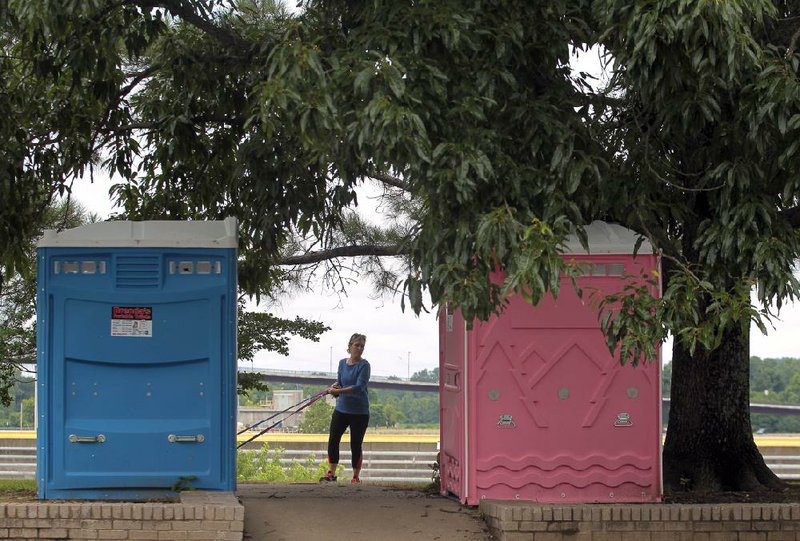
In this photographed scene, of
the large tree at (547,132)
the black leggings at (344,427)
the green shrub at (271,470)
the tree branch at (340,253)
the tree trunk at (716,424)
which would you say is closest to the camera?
the large tree at (547,132)

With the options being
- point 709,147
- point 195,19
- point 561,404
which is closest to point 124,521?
point 561,404

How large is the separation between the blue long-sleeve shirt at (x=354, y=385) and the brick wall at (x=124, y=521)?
3.77 metres

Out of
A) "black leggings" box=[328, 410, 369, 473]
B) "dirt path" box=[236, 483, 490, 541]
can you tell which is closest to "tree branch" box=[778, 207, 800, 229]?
"dirt path" box=[236, 483, 490, 541]

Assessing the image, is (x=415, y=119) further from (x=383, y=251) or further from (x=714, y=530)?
(x=383, y=251)

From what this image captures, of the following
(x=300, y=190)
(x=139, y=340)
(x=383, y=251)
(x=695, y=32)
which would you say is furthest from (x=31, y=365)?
(x=695, y=32)

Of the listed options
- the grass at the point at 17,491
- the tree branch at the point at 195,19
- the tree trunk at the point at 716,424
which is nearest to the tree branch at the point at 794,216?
the tree trunk at the point at 716,424

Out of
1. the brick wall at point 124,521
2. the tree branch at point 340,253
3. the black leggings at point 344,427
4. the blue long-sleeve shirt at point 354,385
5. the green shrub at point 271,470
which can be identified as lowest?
the green shrub at point 271,470

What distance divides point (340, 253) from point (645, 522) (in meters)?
7.15

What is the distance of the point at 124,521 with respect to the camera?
26.0 feet

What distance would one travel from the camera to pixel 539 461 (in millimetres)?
8750

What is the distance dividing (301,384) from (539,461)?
16.2m

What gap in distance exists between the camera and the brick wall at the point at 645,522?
8148 mm

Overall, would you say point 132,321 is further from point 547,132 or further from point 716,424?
point 716,424

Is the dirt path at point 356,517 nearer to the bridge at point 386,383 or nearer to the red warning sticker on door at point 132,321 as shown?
the red warning sticker on door at point 132,321
